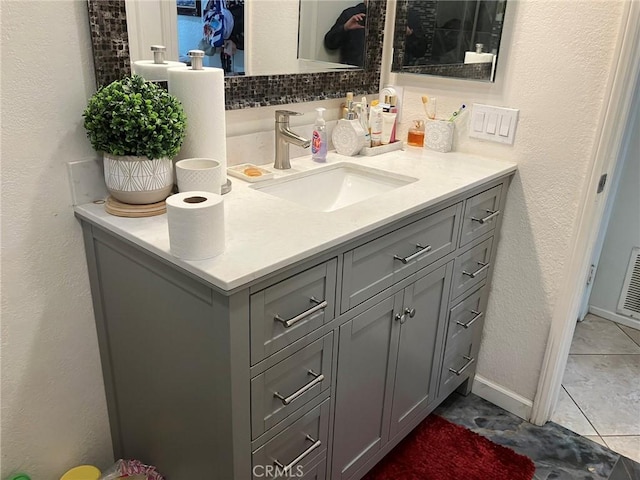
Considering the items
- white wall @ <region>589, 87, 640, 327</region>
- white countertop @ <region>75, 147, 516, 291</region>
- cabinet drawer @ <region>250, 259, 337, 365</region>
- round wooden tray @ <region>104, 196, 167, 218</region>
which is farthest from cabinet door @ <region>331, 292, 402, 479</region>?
white wall @ <region>589, 87, 640, 327</region>

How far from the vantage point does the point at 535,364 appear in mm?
1897

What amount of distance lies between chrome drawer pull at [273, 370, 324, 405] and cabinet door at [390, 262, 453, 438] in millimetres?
336

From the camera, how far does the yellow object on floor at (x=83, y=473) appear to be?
4.45 ft

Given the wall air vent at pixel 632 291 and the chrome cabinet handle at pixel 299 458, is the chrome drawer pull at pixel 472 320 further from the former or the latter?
the wall air vent at pixel 632 291

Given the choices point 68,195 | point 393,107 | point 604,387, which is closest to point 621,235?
point 604,387

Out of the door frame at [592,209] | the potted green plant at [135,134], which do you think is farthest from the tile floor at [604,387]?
the potted green plant at [135,134]

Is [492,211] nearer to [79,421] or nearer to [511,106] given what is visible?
[511,106]

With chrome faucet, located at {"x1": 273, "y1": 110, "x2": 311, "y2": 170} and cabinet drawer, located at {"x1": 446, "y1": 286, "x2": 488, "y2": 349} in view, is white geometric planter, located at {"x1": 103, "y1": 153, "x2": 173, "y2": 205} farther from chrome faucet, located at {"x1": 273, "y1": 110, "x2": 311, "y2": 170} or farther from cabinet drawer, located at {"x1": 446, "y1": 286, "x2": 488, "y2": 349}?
cabinet drawer, located at {"x1": 446, "y1": 286, "x2": 488, "y2": 349}

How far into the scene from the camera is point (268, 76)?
1.57 m

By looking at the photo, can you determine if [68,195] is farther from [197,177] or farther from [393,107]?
[393,107]

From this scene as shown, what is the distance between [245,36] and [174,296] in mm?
777

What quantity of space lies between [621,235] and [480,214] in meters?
1.19

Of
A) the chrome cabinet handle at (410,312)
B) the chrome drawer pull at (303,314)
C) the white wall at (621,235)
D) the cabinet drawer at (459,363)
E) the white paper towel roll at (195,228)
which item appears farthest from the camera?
the white wall at (621,235)

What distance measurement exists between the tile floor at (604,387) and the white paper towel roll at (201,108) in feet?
5.12
